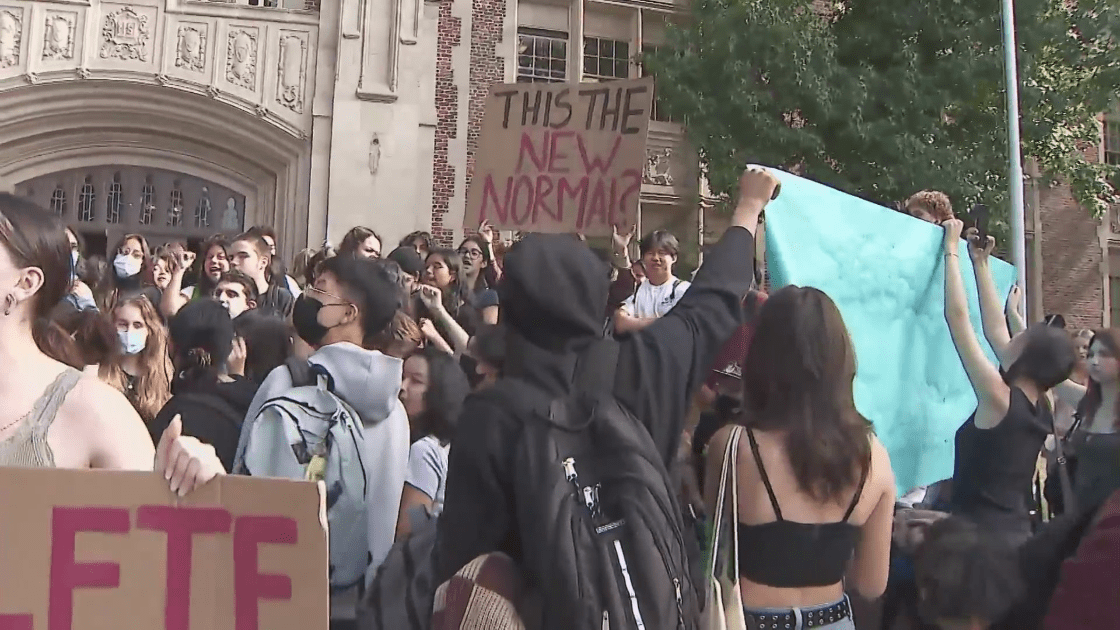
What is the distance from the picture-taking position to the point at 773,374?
2352 mm

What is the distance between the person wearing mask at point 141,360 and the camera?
10.8ft

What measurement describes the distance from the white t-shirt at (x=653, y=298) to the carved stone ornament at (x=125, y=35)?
8812 mm

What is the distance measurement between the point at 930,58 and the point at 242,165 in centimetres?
947

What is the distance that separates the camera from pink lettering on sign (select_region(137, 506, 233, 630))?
1.70 metres

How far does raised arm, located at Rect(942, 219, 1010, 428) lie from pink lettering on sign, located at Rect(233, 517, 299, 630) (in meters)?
2.28

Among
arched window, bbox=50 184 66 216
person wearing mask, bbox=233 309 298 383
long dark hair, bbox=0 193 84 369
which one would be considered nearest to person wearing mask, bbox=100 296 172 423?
person wearing mask, bbox=233 309 298 383

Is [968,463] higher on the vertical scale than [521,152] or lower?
lower

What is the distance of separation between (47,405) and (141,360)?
6.08ft

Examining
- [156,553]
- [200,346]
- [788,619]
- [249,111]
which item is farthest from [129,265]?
[249,111]

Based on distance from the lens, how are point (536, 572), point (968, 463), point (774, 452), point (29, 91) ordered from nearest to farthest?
point (536, 572), point (774, 452), point (968, 463), point (29, 91)

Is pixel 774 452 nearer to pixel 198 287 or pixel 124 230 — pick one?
pixel 198 287

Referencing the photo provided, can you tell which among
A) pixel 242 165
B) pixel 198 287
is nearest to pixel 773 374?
pixel 198 287

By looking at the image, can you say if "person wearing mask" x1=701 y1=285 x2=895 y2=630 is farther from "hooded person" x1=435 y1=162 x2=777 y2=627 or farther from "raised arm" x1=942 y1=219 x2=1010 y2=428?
"raised arm" x1=942 y1=219 x2=1010 y2=428

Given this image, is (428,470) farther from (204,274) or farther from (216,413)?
(204,274)
